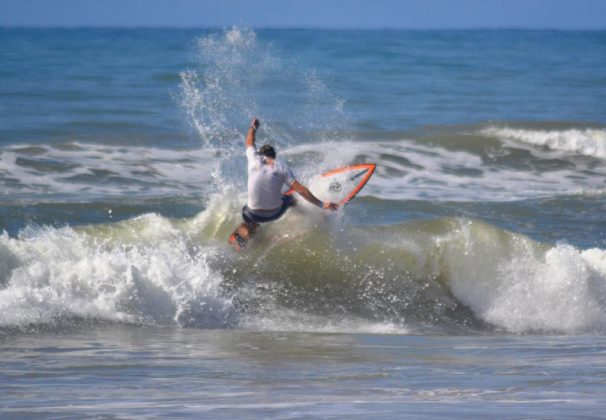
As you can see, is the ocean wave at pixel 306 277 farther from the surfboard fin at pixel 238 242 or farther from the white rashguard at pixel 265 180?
the white rashguard at pixel 265 180

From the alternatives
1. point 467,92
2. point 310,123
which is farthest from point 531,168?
point 467,92

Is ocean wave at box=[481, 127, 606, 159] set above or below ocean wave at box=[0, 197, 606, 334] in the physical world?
above

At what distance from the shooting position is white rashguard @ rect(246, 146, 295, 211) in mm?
11281

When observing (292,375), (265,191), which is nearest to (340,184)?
(265,191)

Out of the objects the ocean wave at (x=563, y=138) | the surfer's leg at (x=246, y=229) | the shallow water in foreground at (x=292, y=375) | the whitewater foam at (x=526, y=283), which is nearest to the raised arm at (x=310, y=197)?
the surfer's leg at (x=246, y=229)

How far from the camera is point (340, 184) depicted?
1280 cm

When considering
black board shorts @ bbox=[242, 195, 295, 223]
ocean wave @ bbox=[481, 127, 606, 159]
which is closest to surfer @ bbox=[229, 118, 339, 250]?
black board shorts @ bbox=[242, 195, 295, 223]

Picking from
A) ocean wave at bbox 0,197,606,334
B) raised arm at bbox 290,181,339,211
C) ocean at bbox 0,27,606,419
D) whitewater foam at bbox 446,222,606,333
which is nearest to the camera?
ocean at bbox 0,27,606,419

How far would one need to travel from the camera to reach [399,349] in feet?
28.9

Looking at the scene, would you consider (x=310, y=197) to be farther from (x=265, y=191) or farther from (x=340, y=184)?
(x=340, y=184)

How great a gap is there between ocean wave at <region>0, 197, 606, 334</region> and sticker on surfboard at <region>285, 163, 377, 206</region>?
0.39m

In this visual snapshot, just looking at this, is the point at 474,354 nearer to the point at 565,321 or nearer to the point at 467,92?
the point at 565,321

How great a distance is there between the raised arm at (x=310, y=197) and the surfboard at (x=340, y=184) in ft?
1.71

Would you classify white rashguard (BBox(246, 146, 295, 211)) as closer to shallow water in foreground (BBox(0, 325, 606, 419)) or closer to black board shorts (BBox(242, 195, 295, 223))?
black board shorts (BBox(242, 195, 295, 223))
